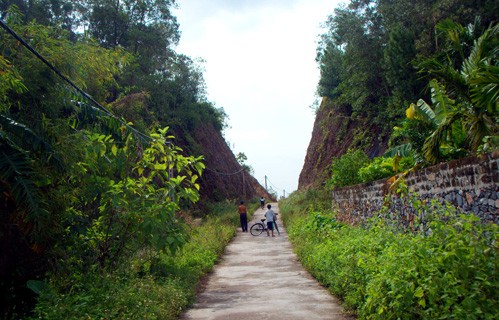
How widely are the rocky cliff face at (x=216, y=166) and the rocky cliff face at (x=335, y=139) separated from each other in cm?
757

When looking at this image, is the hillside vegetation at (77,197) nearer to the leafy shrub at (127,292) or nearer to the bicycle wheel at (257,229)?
the leafy shrub at (127,292)

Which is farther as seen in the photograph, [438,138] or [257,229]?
[257,229]

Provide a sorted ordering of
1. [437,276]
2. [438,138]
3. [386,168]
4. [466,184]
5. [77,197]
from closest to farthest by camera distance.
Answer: [437,276], [466,184], [77,197], [438,138], [386,168]

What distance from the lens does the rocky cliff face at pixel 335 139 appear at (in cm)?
2645

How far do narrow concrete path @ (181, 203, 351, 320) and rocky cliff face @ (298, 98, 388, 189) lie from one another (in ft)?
39.7

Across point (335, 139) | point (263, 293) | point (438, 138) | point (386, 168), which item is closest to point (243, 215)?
point (335, 139)

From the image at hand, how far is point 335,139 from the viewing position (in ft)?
113

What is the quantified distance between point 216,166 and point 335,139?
13.9 metres

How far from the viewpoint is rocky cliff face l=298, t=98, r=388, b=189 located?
26.5 metres

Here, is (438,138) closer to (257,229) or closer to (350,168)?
(350,168)

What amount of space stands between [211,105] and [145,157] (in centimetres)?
3659

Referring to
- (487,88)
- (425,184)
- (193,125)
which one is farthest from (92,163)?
(193,125)

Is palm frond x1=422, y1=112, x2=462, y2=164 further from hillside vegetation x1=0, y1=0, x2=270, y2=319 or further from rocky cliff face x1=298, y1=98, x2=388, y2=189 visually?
rocky cliff face x1=298, y1=98, x2=388, y2=189

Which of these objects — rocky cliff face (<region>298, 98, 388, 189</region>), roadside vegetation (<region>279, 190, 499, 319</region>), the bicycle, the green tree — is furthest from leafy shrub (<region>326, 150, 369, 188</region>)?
roadside vegetation (<region>279, 190, 499, 319</region>)
